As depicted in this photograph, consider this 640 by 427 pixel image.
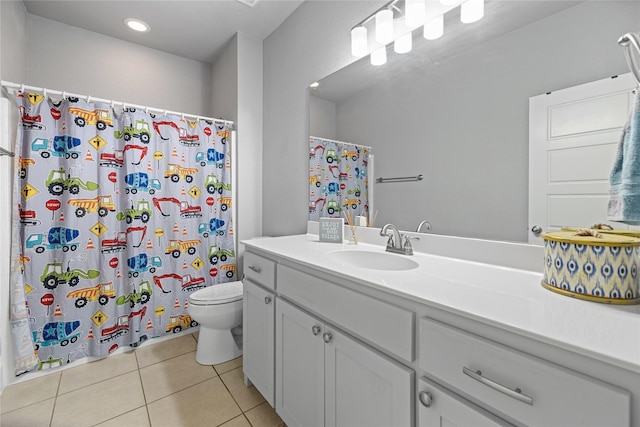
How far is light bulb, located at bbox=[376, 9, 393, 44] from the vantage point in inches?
54.1

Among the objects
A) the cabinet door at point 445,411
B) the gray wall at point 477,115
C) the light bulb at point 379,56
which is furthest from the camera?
the light bulb at point 379,56

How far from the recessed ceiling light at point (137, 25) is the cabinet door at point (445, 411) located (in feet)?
9.96

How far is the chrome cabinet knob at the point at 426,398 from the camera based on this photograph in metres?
0.70

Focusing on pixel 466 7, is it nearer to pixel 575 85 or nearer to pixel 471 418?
pixel 575 85

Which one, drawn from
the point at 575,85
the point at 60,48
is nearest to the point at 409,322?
the point at 575,85

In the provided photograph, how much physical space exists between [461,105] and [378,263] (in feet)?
2.55

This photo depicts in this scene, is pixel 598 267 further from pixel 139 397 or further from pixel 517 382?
pixel 139 397

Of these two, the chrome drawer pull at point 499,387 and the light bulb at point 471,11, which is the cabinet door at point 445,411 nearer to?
the chrome drawer pull at point 499,387

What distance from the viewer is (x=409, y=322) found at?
0.75 m

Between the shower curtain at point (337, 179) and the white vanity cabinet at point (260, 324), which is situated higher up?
the shower curtain at point (337, 179)

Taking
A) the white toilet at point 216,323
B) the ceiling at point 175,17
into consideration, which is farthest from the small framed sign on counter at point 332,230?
the ceiling at point 175,17

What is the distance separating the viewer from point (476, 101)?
113 centimetres

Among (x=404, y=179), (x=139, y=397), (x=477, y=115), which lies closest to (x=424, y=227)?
(x=404, y=179)

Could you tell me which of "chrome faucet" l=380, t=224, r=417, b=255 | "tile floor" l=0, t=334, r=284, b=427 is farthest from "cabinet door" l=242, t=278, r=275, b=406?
"chrome faucet" l=380, t=224, r=417, b=255
